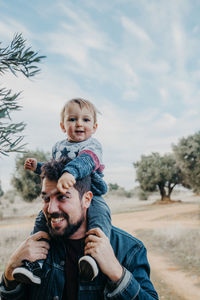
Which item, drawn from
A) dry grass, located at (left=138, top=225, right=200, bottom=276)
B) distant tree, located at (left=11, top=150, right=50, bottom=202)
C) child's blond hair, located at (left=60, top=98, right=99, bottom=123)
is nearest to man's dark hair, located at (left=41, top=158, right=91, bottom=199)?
child's blond hair, located at (left=60, top=98, right=99, bottom=123)

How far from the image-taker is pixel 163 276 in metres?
11.2

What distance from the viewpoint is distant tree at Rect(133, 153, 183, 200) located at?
37969mm

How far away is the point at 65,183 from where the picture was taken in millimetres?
2434

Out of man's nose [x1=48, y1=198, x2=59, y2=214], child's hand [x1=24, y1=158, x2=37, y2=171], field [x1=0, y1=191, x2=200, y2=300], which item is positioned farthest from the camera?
field [x1=0, y1=191, x2=200, y2=300]

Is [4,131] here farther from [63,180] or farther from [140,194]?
[140,194]

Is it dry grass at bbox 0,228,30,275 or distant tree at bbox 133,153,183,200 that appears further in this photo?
distant tree at bbox 133,153,183,200

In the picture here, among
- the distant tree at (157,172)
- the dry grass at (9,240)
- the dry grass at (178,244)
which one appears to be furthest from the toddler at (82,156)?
the distant tree at (157,172)

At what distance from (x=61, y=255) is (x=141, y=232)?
1636cm

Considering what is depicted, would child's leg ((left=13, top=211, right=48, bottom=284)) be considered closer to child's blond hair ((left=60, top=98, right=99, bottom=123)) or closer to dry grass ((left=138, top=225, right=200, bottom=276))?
child's blond hair ((left=60, top=98, right=99, bottom=123))

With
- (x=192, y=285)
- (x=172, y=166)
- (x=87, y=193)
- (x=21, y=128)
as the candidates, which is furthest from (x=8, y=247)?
(x=172, y=166)

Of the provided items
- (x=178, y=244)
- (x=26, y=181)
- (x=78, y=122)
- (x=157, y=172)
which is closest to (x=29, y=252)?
(x=78, y=122)

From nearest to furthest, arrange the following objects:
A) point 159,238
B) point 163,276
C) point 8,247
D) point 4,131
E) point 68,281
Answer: point 68,281, point 4,131, point 163,276, point 8,247, point 159,238

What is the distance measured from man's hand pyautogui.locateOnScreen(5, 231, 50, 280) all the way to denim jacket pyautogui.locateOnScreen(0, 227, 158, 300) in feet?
0.43

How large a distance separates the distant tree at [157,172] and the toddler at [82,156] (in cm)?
3526
